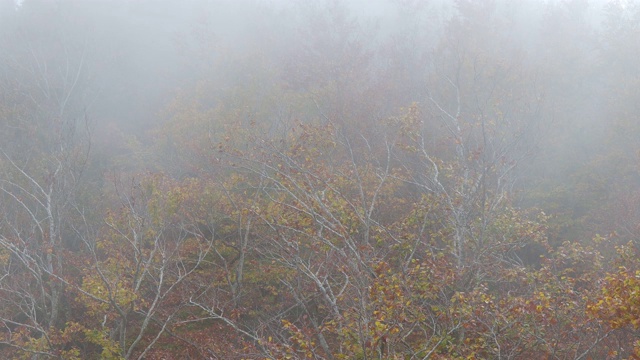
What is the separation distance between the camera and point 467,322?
7.86 meters

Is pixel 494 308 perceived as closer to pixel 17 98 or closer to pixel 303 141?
pixel 303 141

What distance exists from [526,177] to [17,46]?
142 ft

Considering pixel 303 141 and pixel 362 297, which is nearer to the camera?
pixel 362 297

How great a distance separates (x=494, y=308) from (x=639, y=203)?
14.0 meters

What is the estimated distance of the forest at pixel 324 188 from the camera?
8.98 meters

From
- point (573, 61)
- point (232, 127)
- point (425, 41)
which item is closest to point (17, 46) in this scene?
point (232, 127)

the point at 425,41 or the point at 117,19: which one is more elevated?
the point at 425,41

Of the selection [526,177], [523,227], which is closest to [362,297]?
[523,227]

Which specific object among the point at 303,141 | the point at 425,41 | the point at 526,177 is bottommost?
the point at 526,177

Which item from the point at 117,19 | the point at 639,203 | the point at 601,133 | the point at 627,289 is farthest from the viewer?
the point at 117,19

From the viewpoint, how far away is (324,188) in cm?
1185

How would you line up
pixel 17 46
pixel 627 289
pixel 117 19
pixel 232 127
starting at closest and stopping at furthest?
1. pixel 627 289
2. pixel 232 127
3. pixel 17 46
4. pixel 117 19

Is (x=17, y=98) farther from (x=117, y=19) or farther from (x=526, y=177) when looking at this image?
(x=526, y=177)

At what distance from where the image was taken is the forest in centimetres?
898
